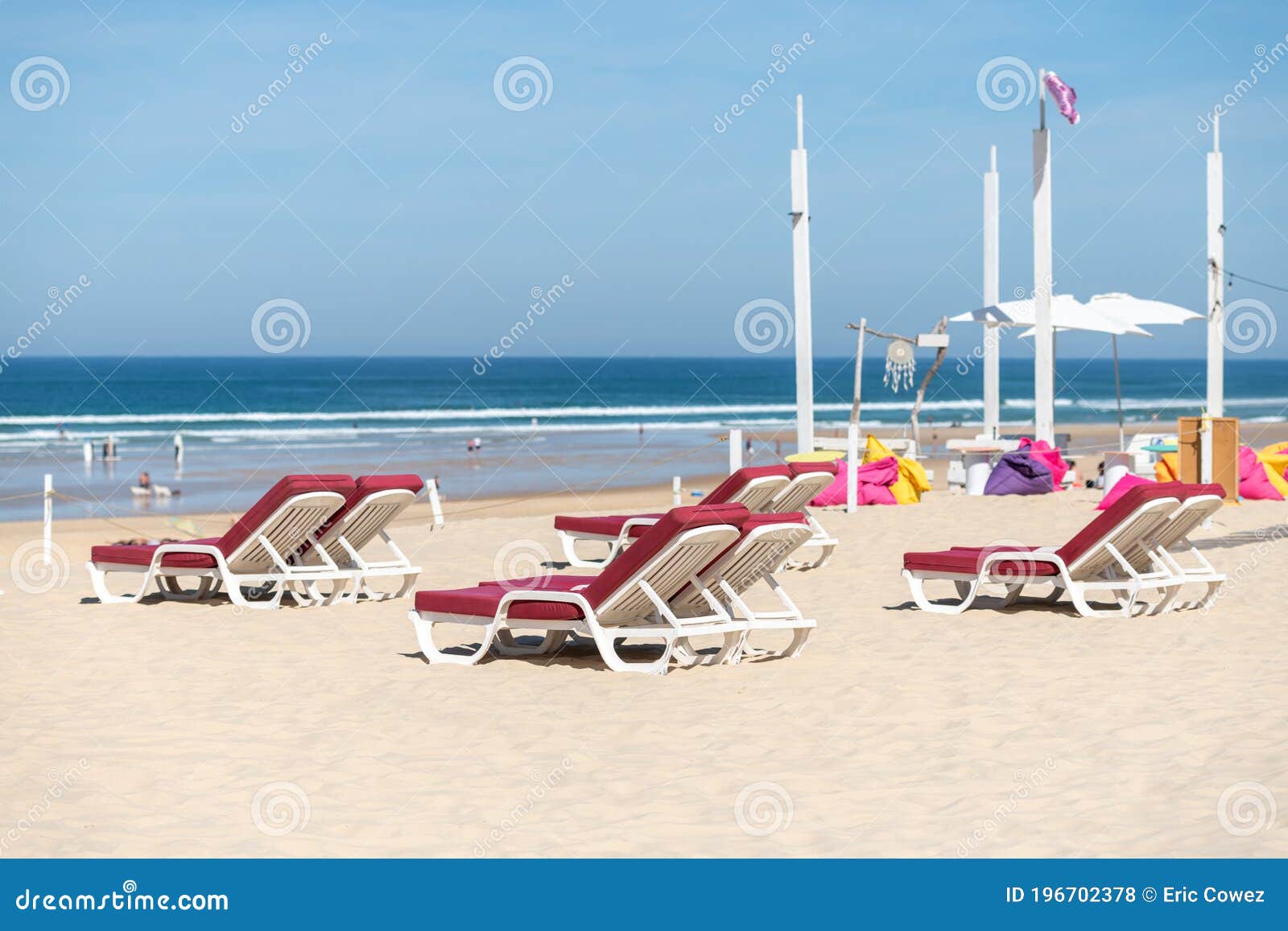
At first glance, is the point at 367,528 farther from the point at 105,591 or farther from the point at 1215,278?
the point at 1215,278

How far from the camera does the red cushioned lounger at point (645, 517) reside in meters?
9.62

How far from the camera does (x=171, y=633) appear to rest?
8383 millimetres

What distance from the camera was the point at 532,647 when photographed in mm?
7707

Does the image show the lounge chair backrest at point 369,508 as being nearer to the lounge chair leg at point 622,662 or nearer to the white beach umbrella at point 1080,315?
the lounge chair leg at point 622,662

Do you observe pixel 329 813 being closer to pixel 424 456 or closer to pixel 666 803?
pixel 666 803

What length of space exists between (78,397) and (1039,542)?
179 ft

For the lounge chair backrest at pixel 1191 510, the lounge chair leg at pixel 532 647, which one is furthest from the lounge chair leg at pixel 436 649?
the lounge chair backrest at pixel 1191 510

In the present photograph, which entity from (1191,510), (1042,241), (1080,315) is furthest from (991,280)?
(1191,510)

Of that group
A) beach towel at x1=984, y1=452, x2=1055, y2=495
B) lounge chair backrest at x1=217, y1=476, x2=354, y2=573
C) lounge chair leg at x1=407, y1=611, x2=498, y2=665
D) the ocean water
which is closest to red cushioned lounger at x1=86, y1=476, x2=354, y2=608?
lounge chair backrest at x1=217, y1=476, x2=354, y2=573

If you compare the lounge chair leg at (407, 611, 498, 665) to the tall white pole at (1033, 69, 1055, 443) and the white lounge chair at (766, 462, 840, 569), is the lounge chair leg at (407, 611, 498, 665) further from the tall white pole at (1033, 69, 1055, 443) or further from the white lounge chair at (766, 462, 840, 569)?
the tall white pole at (1033, 69, 1055, 443)

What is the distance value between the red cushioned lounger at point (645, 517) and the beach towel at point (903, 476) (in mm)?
4382

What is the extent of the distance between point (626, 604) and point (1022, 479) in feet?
31.4

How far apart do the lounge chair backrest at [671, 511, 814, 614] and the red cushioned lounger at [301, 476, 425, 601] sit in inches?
92.8
